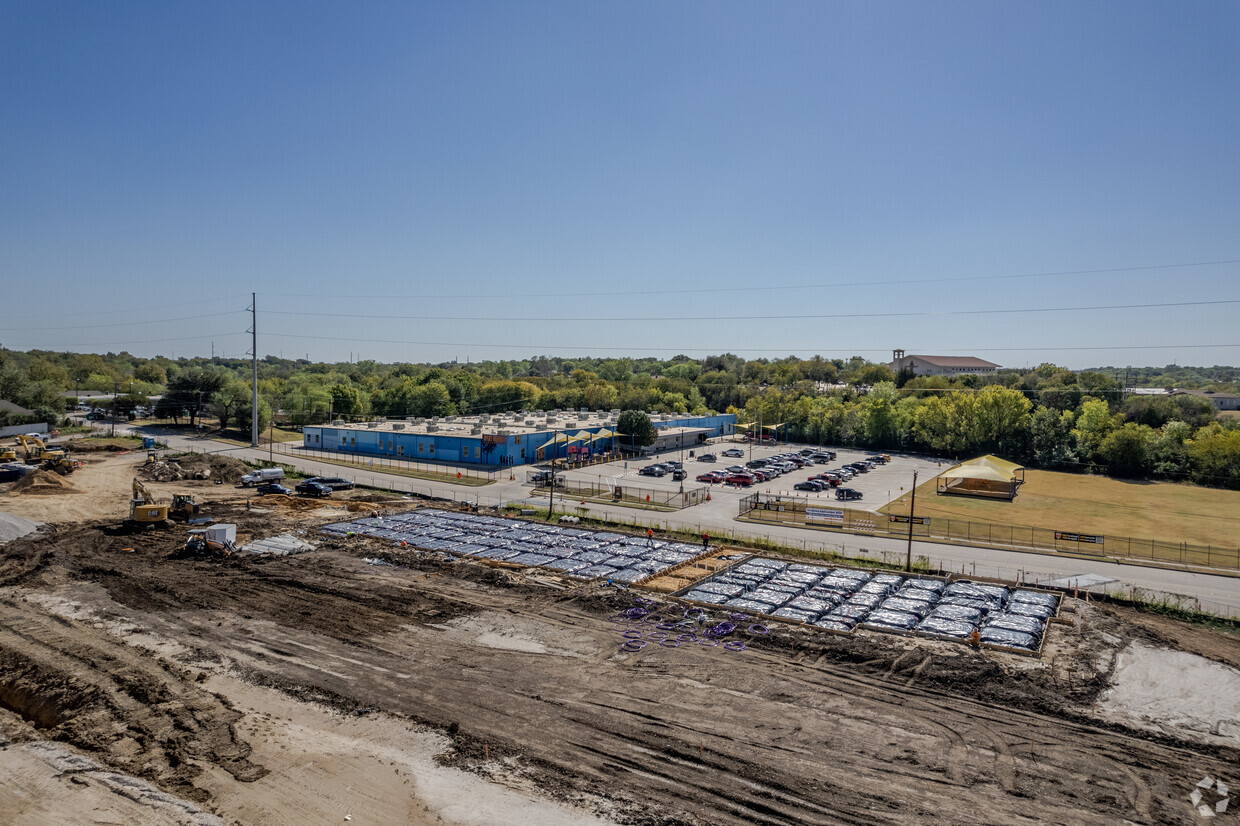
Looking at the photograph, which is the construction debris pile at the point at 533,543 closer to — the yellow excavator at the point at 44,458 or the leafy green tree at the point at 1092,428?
the yellow excavator at the point at 44,458

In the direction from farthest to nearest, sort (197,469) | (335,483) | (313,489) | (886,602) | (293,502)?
(197,469)
(335,483)
(313,489)
(293,502)
(886,602)

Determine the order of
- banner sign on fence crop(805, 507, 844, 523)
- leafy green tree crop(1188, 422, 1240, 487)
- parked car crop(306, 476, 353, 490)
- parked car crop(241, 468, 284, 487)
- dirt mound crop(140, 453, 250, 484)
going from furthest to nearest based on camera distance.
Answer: leafy green tree crop(1188, 422, 1240, 487) → dirt mound crop(140, 453, 250, 484) → parked car crop(306, 476, 353, 490) → parked car crop(241, 468, 284, 487) → banner sign on fence crop(805, 507, 844, 523)

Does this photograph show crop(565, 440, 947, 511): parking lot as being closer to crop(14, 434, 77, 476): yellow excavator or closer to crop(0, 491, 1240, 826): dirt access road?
crop(0, 491, 1240, 826): dirt access road

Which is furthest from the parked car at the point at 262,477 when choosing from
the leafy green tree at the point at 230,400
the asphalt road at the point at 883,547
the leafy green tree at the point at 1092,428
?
the leafy green tree at the point at 1092,428

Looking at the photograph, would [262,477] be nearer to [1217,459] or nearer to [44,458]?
[44,458]

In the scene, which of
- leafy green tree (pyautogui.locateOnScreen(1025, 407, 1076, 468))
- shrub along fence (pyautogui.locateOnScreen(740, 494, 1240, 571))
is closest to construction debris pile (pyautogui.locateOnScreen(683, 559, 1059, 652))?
shrub along fence (pyautogui.locateOnScreen(740, 494, 1240, 571))

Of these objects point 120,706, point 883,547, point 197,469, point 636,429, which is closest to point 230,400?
point 197,469
